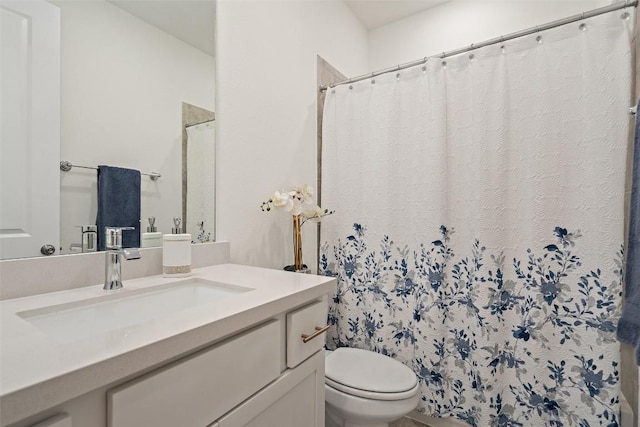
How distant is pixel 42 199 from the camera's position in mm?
816

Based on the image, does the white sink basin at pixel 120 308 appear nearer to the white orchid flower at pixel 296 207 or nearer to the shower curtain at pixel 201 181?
the shower curtain at pixel 201 181

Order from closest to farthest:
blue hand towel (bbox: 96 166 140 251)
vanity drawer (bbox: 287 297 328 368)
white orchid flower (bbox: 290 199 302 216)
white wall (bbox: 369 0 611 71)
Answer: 1. vanity drawer (bbox: 287 297 328 368)
2. blue hand towel (bbox: 96 166 140 251)
3. white orchid flower (bbox: 290 199 302 216)
4. white wall (bbox: 369 0 611 71)

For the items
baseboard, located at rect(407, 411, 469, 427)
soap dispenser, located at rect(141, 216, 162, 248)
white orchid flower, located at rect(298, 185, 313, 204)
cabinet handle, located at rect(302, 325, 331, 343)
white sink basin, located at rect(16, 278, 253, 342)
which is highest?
white orchid flower, located at rect(298, 185, 313, 204)

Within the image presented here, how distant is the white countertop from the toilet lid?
2.20 feet

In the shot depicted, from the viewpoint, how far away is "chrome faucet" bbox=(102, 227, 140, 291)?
2.72 ft

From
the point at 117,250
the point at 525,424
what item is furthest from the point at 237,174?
the point at 525,424

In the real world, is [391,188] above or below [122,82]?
below

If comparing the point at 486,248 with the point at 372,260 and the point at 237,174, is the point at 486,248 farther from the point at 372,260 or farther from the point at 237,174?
the point at 237,174

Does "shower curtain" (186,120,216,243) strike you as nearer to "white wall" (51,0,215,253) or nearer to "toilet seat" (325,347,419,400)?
"white wall" (51,0,215,253)

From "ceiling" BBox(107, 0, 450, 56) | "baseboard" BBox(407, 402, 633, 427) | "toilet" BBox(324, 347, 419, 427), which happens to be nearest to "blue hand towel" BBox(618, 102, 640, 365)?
"baseboard" BBox(407, 402, 633, 427)

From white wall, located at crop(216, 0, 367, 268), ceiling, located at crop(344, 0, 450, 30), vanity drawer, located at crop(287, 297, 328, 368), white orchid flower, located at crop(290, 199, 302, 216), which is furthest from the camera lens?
ceiling, located at crop(344, 0, 450, 30)

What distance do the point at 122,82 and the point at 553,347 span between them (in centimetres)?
189

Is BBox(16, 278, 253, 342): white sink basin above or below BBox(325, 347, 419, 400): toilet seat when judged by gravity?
above

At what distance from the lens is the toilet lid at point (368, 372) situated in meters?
1.25
